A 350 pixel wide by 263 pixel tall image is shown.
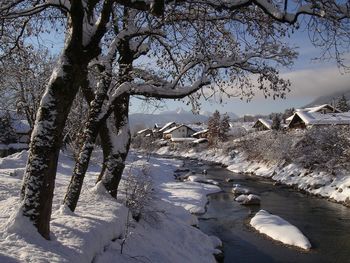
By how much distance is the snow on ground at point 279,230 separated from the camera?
15.8 m

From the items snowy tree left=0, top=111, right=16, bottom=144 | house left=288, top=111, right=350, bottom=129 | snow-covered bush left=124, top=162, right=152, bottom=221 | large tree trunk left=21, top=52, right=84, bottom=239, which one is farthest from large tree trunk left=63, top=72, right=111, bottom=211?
house left=288, top=111, right=350, bottom=129

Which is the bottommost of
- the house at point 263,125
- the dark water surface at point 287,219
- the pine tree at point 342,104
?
the dark water surface at point 287,219

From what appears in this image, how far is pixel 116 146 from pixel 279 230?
31.7ft

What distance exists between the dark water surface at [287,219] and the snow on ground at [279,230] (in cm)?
36

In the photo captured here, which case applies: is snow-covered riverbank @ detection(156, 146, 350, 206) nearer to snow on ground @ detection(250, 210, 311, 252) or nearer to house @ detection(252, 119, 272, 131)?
snow on ground @ detection(250, 210, 311, 252)

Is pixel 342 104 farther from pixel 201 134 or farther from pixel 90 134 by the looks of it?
pixel 90 134

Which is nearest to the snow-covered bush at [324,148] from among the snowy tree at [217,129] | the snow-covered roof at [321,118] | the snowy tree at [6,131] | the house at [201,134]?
the snow-covered roof at [321,118]

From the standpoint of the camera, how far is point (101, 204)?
10297 millimetres

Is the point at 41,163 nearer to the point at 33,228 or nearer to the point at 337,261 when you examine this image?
the point at 33,228

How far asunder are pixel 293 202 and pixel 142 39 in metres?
18.4

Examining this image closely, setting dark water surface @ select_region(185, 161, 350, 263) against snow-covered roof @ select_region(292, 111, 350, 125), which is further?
snow-covered roof @ select_region(292, 111, 350, 125)

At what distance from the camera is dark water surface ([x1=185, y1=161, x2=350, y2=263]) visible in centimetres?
1464

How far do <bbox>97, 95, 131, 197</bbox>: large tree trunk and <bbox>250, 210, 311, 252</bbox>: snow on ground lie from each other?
847 centimetres

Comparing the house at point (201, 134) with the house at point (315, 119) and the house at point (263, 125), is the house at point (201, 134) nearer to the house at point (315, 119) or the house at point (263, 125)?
the house at point (263, 125)
